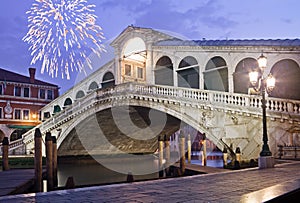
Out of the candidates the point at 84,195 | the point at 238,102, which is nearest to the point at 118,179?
the point at 238,102

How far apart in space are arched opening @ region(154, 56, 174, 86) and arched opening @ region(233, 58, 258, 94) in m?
5.00

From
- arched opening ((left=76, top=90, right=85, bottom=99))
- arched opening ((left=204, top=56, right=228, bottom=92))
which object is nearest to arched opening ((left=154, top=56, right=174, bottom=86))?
arched opening ((left=204, top=56, right=228, bottom=92))

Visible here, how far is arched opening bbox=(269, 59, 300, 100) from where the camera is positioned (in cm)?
1451

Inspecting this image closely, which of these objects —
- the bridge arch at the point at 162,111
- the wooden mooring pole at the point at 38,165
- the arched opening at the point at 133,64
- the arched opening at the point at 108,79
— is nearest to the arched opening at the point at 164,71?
the arched opening at the point at 133,64

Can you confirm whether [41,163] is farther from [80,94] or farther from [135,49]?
[80,94]

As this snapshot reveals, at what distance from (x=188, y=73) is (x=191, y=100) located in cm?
501

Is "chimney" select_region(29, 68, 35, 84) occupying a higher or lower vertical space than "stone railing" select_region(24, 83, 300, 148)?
higher

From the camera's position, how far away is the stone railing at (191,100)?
12.0m

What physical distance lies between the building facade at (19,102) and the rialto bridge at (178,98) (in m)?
5.30

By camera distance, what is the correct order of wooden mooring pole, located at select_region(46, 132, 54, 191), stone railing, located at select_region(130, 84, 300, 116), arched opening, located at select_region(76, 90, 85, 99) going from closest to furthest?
wooden mooring pole, located at select_region(46, 132, 54, 191)
stone railing, located at select_region(130, 84, 300, 116)
arched opening, located at select_region(76, 90, 85, 99)

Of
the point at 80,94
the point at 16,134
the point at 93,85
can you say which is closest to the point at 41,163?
the point at 93,85

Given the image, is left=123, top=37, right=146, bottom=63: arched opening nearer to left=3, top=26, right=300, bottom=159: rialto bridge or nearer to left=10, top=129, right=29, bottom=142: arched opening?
left=3, top=26, right=300, bottom=159: rialto bridge

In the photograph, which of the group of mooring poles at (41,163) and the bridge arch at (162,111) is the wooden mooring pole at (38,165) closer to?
the group of mooring poles at (41,163)

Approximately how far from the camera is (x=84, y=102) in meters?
20.1
